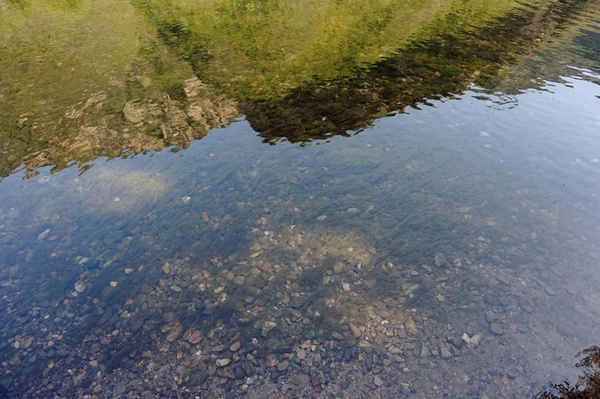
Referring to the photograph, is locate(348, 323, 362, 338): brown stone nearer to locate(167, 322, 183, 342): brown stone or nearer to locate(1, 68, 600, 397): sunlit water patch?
locate(1, 68, 600, 397): sunlit water patch

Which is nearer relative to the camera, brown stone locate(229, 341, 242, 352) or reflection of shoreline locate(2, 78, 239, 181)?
brown stone locate(229, 341, 242, 352)

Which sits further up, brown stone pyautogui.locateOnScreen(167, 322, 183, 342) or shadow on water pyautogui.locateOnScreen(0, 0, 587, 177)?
shadow on water pyautogui.locateOnScreen(0, 0, 587, 177)

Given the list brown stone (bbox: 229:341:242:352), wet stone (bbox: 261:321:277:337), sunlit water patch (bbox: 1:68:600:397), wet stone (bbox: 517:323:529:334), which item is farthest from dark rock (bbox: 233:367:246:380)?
wet stone (bbox: 517:323:529:334)

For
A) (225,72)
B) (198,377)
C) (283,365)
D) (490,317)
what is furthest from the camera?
(225,72)

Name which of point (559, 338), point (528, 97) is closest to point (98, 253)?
point (559, 338)

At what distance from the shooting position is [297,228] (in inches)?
435

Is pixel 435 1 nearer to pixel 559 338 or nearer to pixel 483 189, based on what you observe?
pixel 483 189

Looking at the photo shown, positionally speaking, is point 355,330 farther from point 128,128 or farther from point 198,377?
point 128,128

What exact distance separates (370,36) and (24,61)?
91.8 ft

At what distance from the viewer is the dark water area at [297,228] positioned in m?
7.72

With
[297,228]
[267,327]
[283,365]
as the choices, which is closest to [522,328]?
[283,365]

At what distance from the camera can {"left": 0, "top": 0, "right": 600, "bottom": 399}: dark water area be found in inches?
304

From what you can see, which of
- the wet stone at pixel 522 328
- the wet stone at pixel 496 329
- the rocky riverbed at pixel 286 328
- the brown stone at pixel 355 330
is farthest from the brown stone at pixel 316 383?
the wet stone at pixel 522 328

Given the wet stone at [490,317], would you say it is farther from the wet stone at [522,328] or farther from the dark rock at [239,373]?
the dark rock at [239,373]
